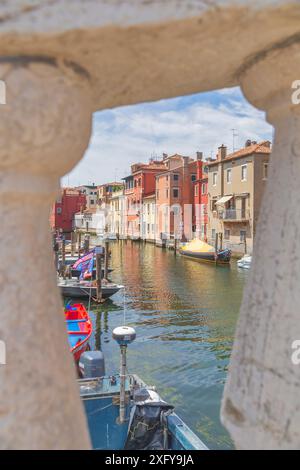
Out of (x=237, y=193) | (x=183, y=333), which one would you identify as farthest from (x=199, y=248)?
(x=183, y=333)

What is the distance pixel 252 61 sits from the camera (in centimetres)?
83

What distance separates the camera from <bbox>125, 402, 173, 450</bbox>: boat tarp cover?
468cm

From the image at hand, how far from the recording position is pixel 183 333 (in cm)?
1093

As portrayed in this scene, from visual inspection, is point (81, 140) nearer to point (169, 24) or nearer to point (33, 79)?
point (33, 79)

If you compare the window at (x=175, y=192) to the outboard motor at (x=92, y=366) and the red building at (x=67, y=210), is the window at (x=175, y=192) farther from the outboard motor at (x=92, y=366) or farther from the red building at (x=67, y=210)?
the outboard motor at (x=92, y=366)

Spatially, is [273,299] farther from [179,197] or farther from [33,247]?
[179,197]

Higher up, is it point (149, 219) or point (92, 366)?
point (149, 219)

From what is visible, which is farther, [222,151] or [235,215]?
[222,151]

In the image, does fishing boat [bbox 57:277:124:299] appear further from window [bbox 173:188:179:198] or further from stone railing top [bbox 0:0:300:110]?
window [bbox 173:188:179:198]

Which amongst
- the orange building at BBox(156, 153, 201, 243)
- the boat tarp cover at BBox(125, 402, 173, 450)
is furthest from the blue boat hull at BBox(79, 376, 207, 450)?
the orange building at BBox(156, 153, 201, 243)

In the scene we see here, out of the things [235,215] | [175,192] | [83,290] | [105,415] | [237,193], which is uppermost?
[175,192]

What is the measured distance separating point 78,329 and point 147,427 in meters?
4.29

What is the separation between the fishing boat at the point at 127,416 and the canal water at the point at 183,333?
4.04 ft

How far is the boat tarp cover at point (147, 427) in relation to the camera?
4.68 m
